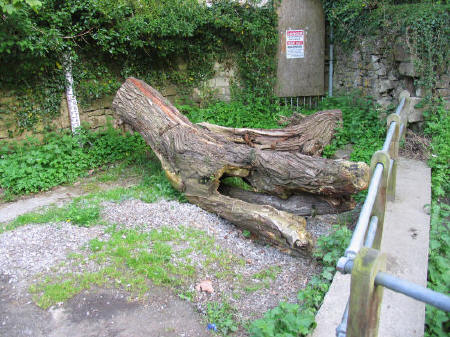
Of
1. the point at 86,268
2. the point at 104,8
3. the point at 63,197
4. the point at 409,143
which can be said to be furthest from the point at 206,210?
the point at 104,8

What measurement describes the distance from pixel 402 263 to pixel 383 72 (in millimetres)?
5058

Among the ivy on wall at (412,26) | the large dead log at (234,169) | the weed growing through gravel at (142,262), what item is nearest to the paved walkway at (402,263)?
the large dead log at (234,169)

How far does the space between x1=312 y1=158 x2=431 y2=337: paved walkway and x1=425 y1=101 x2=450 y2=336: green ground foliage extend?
0.13 meters

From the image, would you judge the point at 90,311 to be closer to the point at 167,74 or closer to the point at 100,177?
the point at 100,177

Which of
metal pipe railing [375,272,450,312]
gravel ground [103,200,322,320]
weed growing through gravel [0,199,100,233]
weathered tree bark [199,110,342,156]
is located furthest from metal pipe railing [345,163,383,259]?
weed growing through gravel [0,199,100,233]

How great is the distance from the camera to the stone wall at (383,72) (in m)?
6.57

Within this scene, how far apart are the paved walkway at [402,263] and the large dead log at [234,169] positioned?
630mm

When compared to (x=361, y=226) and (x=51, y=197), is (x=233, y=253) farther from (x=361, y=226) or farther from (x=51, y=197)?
(x=51, y=197)

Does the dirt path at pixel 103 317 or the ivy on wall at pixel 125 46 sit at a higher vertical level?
the ivy on wall at pixel 125 46

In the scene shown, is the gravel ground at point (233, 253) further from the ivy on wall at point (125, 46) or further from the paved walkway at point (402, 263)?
the ivy on wall at point (125, 46)

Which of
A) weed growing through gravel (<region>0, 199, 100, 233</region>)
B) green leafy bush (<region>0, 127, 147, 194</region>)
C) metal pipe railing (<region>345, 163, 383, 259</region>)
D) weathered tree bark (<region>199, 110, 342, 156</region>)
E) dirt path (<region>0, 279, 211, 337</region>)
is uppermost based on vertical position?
metal pipe railing (<region>345, 163, 383, 259</region>)

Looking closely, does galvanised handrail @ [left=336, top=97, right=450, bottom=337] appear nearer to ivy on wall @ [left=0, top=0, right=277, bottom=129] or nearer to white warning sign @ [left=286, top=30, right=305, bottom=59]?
ivy on wall @ [left=0, top=0, right=277, bottom=129]

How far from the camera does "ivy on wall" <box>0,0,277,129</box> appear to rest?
21.1 feet

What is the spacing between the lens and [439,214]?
4609 millimetres
